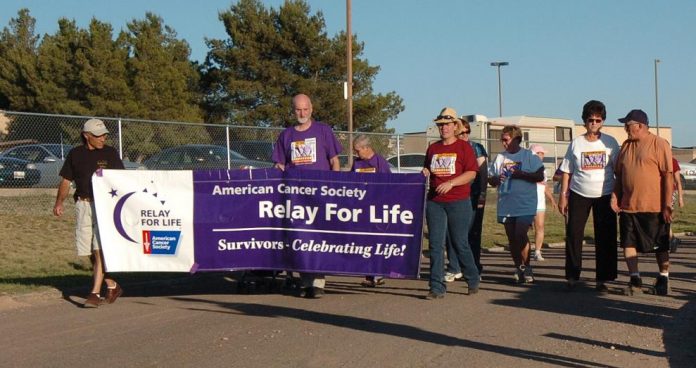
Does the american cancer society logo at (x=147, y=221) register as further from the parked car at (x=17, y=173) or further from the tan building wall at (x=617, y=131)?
the tan building wall at (x=617, y=131)

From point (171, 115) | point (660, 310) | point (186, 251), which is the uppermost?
point (171, 115)

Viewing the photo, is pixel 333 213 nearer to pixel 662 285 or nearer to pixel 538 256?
pixel 662 285

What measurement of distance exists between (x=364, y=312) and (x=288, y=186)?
157 cm

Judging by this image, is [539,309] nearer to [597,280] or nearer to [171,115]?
[597,280]

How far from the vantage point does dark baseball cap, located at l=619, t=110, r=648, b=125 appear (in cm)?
887

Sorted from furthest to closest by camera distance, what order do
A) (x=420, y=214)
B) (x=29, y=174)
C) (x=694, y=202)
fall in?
(x=694, y=202) → (x=29, y=174) → (x=420, y=214)

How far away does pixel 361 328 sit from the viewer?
7246 millimetres

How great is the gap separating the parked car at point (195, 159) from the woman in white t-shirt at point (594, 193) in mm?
9934

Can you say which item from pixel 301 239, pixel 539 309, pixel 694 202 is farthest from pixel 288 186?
pixel 694 202

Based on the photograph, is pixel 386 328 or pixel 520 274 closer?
pixel 386 328

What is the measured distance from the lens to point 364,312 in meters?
8.02

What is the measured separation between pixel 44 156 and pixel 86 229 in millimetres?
9217

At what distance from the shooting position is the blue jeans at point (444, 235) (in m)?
8.68

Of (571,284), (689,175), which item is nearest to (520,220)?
(571,284)
